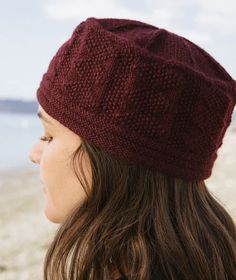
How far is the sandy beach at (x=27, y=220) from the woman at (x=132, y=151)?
2.12 feet

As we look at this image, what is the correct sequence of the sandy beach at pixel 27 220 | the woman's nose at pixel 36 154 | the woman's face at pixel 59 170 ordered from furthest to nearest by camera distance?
the sandy beach at pixel 27 220 < the woman's nose at pixel 36 154 < the woman's face at pixel 59 170

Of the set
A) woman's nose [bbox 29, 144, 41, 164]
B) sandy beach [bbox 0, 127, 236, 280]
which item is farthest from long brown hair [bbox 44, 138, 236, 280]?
sandy beach [bbox 0, 127, 236, 280]

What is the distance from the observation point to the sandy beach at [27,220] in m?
6.34

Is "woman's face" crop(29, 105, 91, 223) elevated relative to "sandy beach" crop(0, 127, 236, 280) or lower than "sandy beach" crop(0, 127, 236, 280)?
elevated

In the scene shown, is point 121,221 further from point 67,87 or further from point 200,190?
point 67,87

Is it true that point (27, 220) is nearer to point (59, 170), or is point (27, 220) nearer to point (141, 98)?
point (59, 170)

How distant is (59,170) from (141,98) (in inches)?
19.1

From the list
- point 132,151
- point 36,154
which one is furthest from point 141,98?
point 36,154

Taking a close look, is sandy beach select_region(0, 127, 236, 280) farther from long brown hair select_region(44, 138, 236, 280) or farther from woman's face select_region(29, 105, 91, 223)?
woman's face select_region(29, 105, 91, 223)

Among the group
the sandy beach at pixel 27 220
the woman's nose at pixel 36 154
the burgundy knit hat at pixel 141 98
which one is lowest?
the sandy beach at pixel 27 220

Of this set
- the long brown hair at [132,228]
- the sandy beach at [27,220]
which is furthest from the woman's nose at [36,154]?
the sandy beach at [27,220]

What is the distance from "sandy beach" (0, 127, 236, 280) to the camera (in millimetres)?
6340

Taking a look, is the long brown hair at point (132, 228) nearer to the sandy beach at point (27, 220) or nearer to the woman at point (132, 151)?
the woman at point (132, 151)

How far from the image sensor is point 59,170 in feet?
8.13
